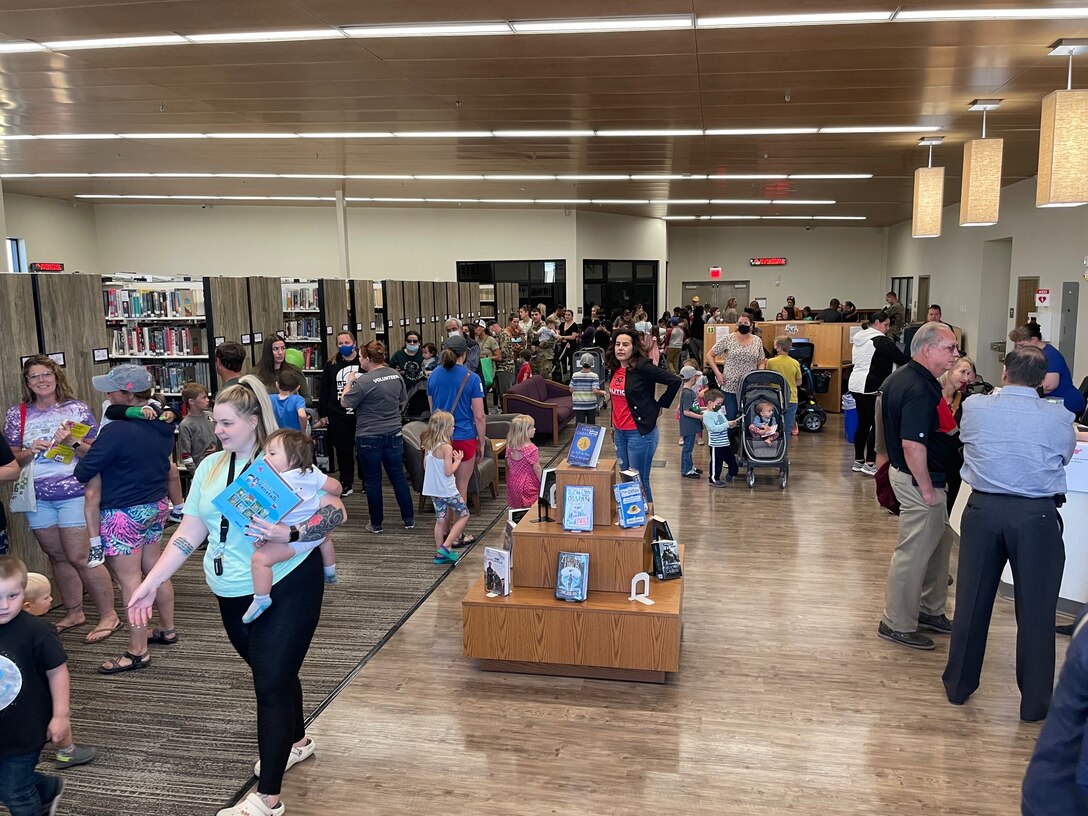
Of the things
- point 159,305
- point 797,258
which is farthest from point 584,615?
point 797,258

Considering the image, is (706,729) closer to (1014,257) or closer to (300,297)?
(300,297)

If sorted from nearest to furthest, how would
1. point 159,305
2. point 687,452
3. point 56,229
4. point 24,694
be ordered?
1. point 24,694
2. point 159,305
3. point 687,452
4. point 56,229

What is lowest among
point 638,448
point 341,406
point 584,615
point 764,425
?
point 584,615

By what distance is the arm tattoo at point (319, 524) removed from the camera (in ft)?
9.65

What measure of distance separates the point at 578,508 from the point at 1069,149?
4.66 m

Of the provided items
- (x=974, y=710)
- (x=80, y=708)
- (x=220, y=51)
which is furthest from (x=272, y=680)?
(x=220, y=51)

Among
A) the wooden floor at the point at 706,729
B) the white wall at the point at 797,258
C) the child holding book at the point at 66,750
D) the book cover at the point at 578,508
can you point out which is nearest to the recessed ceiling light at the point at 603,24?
the book cover at the point at 578,508

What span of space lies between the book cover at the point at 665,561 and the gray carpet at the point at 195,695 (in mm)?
1794

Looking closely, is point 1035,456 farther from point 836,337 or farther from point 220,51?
point 836,337

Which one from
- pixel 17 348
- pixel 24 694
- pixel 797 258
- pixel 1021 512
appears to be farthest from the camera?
pixel 797 258

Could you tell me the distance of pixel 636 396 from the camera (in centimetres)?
632

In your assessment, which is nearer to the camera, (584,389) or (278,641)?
(278,641)

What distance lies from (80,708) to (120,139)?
9385mm

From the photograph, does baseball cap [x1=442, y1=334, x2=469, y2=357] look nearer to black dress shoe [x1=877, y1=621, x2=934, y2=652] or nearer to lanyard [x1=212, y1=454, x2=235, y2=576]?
black dress shoe [x1=877, y1=621, x2=934, y2=652]
